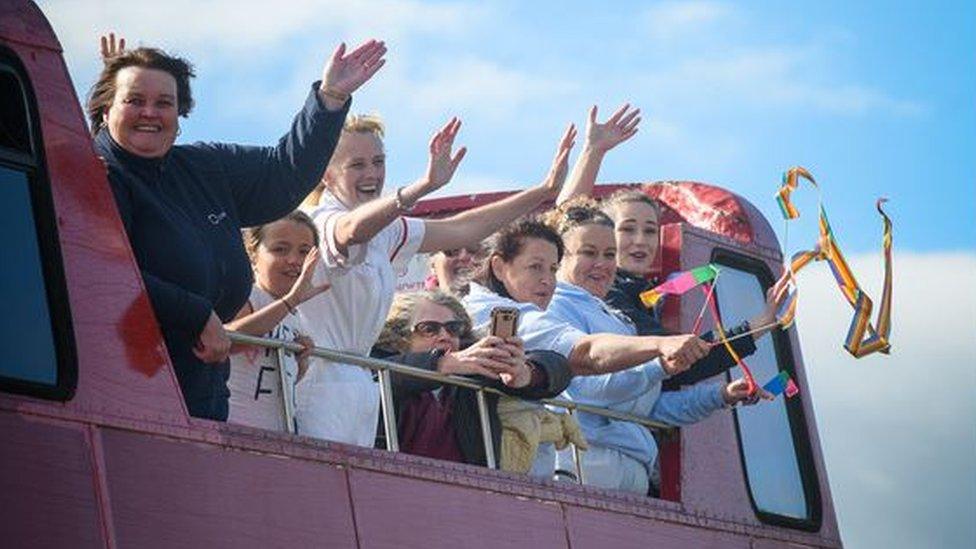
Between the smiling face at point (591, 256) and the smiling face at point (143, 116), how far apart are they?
3209 mm

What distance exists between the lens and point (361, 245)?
10852 millimetres

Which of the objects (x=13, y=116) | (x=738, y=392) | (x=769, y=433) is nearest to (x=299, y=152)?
(x=13, y=116)

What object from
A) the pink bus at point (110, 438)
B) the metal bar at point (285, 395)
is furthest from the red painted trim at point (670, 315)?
the metal bar at point (285, 395)

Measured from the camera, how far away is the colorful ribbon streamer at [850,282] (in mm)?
11875

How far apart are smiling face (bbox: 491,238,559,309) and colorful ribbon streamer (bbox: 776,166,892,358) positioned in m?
1.01

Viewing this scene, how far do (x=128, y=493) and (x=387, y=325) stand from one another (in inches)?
128

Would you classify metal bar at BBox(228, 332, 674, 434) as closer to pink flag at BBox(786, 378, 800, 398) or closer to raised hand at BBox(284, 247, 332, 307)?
raised hand at BBox(284, 247, 332, 307)

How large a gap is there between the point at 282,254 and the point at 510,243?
1.55 meters

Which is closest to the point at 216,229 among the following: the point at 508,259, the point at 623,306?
the point at 508,259

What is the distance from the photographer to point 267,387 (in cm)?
994

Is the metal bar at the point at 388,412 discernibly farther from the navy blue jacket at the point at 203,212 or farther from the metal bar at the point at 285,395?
Result: the navy blue jacket at the point at 203,212

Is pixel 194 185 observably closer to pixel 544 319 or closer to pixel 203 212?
pixel 203 212

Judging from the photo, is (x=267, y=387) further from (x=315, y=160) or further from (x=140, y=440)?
(x=140, y=440)

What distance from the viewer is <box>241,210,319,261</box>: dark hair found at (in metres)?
10.7
